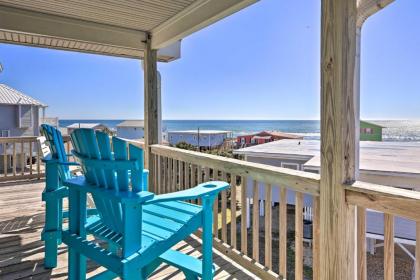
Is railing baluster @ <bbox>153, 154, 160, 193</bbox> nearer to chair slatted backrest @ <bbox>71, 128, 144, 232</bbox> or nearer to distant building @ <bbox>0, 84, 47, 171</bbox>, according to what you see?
chair slatted backrest @ <bbox>71, 128, 144, 232</bbox>

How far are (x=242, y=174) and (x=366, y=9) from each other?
126 centimetres

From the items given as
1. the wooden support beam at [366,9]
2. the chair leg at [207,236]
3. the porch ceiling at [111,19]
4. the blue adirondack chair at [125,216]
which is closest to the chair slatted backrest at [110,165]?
the blue adirondack chair at [125,216]

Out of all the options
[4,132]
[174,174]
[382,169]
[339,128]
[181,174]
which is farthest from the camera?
[4,132]

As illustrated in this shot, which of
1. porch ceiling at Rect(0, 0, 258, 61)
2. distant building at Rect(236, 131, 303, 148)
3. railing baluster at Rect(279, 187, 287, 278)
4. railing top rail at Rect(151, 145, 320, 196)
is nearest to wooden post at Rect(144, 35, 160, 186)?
porch ceiling at Rect(0, 0, 258, 61)

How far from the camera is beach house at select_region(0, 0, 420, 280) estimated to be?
4.79 ft

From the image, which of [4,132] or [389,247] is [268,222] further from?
[4,132]

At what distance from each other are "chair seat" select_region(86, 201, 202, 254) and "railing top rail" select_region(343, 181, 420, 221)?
802mm

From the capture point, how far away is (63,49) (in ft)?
14.1

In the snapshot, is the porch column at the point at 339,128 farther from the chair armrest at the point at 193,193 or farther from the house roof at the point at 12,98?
the house roof at the point at 12,98

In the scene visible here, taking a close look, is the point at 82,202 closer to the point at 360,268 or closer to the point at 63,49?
the point at 360,268

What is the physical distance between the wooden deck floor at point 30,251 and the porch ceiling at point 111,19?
2.01 m

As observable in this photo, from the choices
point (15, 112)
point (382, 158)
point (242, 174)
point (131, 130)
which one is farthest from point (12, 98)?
point (242, 174)

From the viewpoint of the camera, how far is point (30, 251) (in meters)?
2.49

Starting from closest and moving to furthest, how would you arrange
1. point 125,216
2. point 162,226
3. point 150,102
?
point 125,216 < point 162,226 < point 150,102
